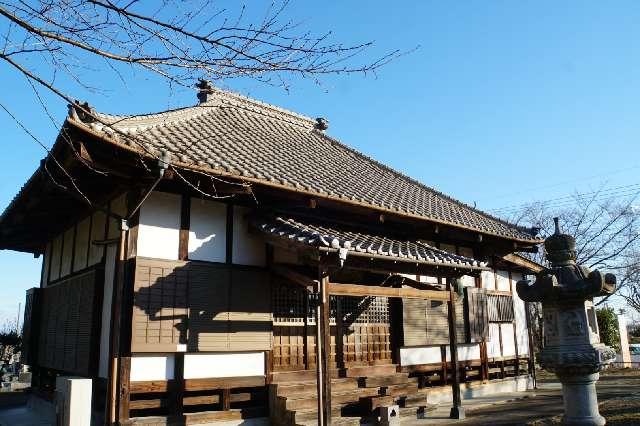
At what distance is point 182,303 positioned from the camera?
7758mm

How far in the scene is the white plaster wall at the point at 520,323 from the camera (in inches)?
581

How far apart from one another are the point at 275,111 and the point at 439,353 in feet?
27.0

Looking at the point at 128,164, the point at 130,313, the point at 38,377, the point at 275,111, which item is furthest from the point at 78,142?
the point at 275,111

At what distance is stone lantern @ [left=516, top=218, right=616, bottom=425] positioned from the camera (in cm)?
716

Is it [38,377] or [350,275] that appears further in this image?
[38,377]

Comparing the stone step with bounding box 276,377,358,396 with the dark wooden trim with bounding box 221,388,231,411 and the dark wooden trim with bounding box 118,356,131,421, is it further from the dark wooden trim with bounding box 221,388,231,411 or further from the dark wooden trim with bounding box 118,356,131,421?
the dark wooden trim with bounding box 118,356,131,421

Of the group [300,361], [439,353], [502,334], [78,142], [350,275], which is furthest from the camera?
[502,334]

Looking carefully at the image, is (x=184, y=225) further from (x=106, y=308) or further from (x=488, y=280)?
(x=488, y=280)

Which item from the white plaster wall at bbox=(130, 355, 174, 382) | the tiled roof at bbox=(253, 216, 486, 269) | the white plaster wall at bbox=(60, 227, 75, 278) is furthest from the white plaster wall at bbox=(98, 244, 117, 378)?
the white plaster wall at bbox=(60, 227, 75, 278)

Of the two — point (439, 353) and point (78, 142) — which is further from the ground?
point (78, 142)

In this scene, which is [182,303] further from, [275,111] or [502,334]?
[502,334]

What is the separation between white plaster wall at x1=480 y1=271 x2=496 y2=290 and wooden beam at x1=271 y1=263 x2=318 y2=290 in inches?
277

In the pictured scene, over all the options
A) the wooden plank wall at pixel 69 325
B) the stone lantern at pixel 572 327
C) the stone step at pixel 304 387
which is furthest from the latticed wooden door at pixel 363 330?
the wooden plank wall at pixel 69 325

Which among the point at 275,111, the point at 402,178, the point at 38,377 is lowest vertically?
the point at 38,377
